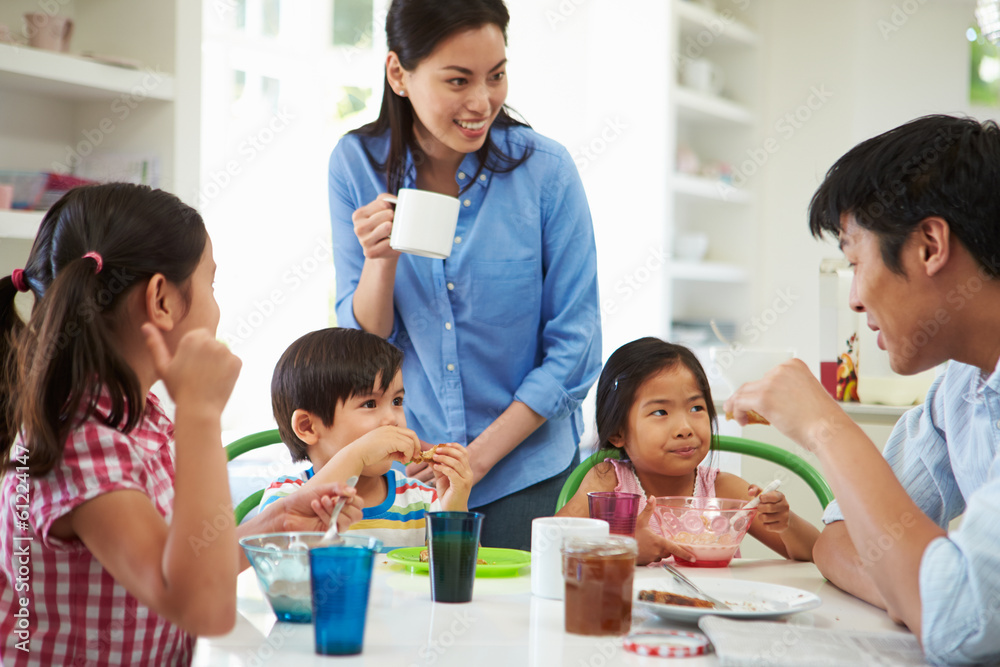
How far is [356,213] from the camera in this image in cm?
166

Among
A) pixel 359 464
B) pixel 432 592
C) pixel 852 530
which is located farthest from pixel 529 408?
pixel 852 530

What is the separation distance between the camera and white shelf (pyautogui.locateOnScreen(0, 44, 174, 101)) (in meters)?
2.11

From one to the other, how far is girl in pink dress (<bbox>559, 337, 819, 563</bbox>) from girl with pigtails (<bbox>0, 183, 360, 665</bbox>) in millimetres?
907

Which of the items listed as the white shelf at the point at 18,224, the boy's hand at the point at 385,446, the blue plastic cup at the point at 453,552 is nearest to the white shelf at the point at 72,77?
the white shelf at the point at 18,224

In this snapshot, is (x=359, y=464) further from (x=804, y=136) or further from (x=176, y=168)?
(x=804, y=136)

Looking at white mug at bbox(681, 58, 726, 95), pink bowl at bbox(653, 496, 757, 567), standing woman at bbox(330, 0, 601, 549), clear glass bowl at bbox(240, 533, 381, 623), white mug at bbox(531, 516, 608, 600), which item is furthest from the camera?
white mug at bbox(681, 58, 726, 95)

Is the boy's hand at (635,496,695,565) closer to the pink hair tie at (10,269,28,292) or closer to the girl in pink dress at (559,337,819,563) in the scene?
the girl in pink dress at (559,337,819,563)

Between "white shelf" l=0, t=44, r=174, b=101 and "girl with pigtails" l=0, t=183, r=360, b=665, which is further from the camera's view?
"white shelf" l=0, t=44, r=174, b=101

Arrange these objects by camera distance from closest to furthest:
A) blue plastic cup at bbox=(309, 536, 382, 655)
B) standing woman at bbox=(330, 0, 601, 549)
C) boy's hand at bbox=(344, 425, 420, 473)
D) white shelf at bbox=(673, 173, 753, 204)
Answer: blue plastic cup at bbox=(309, 536, 382, 655) → boy's hand at bbox=(344, 425, 420, 473) → standing woman at bbox=(330, 0, 601, 549) → white shelf at bbox=(673, 173, 753, 204)

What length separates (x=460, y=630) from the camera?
95cm

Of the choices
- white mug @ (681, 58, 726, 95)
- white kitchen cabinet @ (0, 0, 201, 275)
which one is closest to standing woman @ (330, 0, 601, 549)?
white kitchen cabinet @ (0, 0, 201, 275)

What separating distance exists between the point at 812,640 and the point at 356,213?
3.55ft

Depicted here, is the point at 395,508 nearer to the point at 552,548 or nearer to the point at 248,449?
the point at 248,449

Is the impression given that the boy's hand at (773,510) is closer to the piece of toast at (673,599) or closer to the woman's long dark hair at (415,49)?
the piece of toast at (673,599)
